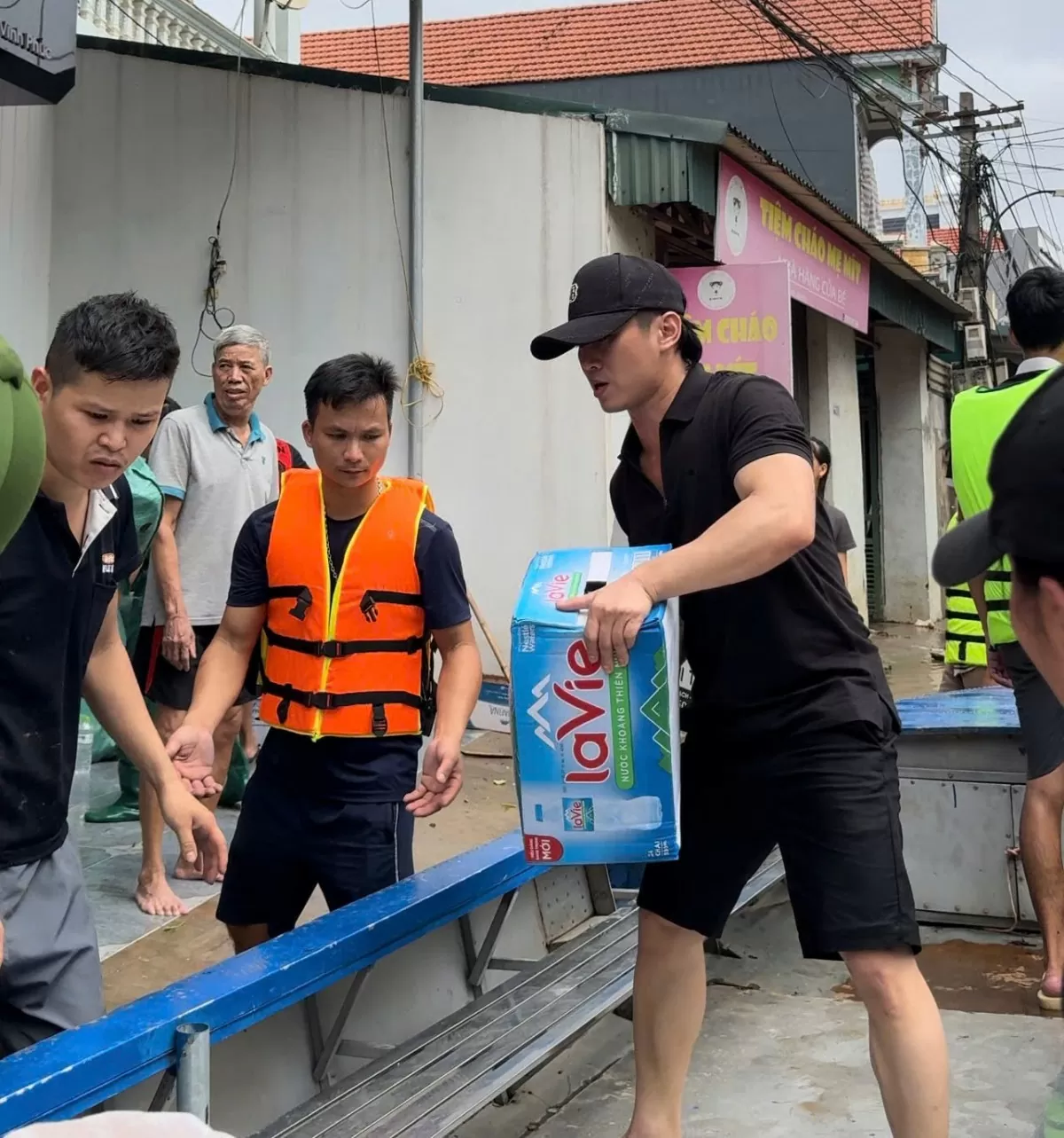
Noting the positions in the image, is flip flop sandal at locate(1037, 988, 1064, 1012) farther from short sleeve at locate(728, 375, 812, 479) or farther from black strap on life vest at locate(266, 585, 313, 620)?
black strap on life vest at locate(266, 585, 313, 620)

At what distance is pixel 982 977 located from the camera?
428 cm

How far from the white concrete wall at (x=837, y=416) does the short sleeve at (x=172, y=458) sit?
9.16 meters

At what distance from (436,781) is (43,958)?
0.90 metres

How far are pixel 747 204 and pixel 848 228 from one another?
2559 millimetres

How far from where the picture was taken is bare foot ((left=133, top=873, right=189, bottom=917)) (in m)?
4.28

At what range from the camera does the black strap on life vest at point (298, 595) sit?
2.94m

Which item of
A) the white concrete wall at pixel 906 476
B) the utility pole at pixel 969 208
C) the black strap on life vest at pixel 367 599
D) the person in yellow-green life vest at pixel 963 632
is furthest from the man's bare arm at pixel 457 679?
the utility pole at pixel 969 208

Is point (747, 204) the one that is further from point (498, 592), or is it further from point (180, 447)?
point (180, 447)

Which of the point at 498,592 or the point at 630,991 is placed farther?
the point at 498,592

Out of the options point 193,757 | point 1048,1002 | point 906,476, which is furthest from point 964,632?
point 906,476

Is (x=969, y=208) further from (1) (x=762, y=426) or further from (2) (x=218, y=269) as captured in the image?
(1) (x=762, y=426)

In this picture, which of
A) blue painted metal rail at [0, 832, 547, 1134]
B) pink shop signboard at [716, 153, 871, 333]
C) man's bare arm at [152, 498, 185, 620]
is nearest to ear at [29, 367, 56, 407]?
blue painted metal rail at [0, 832, 547, 1134]

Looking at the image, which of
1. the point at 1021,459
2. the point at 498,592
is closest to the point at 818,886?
the point at 1021,459

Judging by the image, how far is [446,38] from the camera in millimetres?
21859
